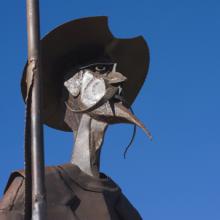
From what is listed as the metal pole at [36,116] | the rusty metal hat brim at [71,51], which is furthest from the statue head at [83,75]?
the metal pole at [36,116]

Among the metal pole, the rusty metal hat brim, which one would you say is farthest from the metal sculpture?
the metal pole

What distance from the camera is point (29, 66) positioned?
5590 mm

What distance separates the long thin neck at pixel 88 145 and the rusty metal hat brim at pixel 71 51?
41cm

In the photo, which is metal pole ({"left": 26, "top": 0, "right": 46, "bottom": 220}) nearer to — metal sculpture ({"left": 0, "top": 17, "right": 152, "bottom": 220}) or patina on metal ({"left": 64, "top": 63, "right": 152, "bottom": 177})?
metal sculpture ({"left": 0, "top": 17, "right": 152, "bottom": 220})

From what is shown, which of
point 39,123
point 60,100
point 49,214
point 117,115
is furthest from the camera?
point 60,100

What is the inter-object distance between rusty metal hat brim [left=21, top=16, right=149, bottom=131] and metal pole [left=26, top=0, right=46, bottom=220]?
209 centimetres

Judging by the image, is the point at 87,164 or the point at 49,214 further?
the point at 87,164

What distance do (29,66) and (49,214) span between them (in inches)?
70.5

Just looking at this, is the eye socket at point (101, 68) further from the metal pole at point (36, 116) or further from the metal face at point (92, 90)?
the metal pole at point (36, 116)

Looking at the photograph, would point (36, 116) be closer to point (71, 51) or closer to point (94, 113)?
point (94, 113)

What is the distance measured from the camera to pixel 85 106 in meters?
7.72

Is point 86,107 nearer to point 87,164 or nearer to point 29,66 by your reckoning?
point 87,164

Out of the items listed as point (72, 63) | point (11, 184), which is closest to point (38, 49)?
point (11, 184)

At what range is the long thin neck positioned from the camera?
761 centimetres
